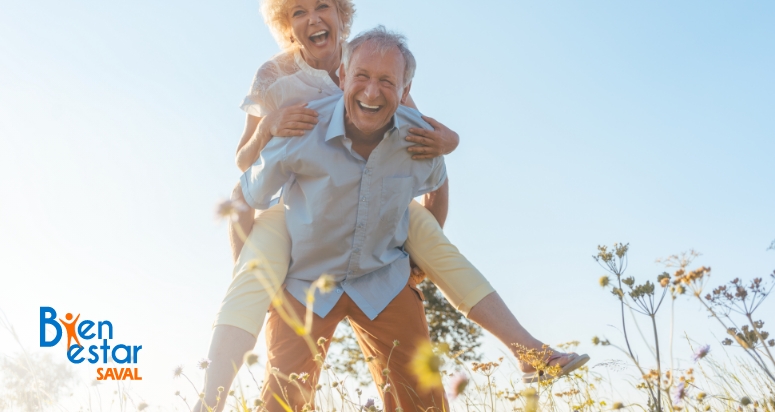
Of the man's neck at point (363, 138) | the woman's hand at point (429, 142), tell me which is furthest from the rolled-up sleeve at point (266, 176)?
the woman's hand at point (429, 142)

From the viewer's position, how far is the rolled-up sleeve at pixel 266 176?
12.2 ft

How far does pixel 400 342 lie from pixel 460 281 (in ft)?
1.56

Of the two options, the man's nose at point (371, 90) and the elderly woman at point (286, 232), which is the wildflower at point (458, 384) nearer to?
the elderly woman at point (286, 232)

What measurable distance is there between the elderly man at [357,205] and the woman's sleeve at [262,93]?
1.06 feet

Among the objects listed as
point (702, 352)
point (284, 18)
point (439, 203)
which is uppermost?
point (284, 18)

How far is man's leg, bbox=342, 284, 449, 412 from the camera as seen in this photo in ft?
12.6

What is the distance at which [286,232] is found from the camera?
3949mm

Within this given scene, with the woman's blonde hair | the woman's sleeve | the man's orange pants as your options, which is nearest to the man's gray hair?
the woman's sleeve

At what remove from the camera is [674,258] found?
2449 millimetres

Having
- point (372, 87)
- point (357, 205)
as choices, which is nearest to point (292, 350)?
point (357, 205)

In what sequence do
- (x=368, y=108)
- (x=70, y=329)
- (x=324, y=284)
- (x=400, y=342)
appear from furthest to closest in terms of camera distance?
(x=70, y=329) → (x=400, y=342) → (x=368, y=108) → (x=324, y=284)

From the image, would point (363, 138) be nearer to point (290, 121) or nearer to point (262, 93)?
point (290, 121)

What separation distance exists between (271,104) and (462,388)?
2722mm

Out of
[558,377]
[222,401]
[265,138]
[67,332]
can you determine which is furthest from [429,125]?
[67,332]
